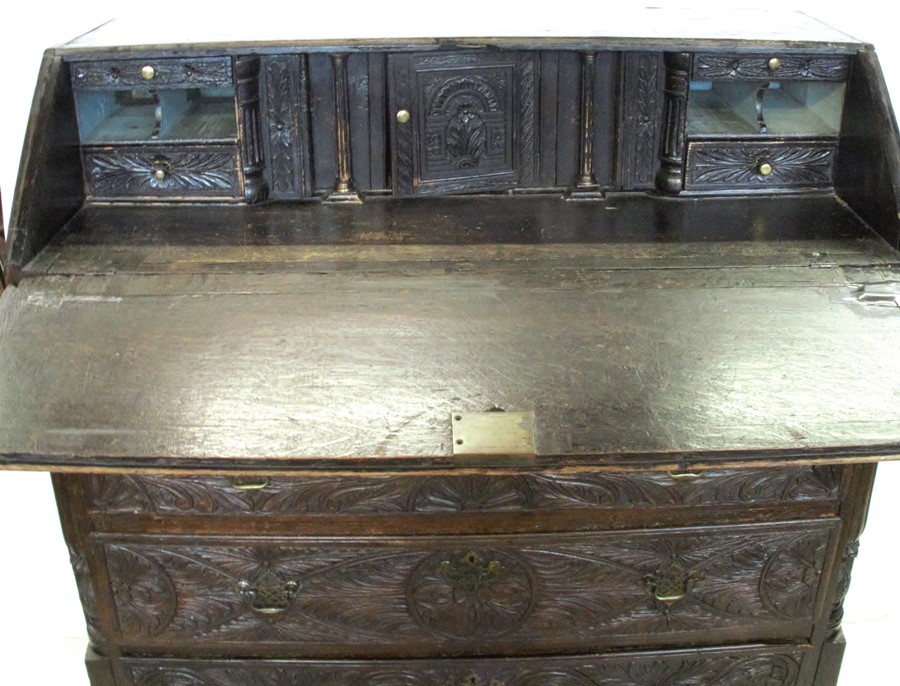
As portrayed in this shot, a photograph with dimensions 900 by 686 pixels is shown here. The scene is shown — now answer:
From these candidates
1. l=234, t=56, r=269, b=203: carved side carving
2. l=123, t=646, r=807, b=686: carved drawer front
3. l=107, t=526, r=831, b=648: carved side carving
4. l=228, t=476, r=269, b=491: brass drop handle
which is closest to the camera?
l=228, t=476, r=269, b=491: brass drop handle

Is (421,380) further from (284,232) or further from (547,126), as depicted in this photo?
(547,126)

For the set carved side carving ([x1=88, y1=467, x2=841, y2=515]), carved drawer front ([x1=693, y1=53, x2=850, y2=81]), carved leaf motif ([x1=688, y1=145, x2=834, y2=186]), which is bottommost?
carved side carving ([x1=88, y1=467, x2=841, y2=515])

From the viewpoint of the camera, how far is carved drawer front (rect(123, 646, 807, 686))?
203 centimetres

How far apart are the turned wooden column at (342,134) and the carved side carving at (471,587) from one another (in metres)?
0.75

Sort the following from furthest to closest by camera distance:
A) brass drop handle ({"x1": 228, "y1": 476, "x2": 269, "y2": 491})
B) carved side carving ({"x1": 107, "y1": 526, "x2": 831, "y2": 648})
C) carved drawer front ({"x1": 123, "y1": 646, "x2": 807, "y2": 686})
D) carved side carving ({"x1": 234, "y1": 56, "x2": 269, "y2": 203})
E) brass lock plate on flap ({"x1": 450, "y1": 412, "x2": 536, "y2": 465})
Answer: carved side carving ({"x1": 234, "y1": 56, "x2": 269, "y2": 203}) < carved drawer front ({"x1": 123, "y1": 646, "x2": 807, "y2": 686}) < carved side carving ({"x1": 107, "y1": 526, "x2": 831, "y2": 648}) < brass drop handle ({"x1": 228, "y1": 476, "x2": 269, "y2": 491}) < brass lock plate on flap ({"x1": 450, "y1": 412, "x2": 536, "y2": 465})

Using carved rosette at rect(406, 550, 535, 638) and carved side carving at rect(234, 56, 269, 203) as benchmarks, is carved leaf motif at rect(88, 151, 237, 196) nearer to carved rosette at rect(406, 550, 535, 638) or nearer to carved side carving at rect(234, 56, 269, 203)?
carved side carving at rect(234, 56, 269, 203)

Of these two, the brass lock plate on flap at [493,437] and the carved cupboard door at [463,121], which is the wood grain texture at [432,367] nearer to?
the brass lock plate on flap at [493,437]

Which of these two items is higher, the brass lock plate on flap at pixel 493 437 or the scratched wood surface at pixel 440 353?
the scratched wood surface at pixel 440 353

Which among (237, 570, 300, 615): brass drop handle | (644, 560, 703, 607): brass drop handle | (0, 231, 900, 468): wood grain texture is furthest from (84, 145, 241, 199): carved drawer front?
(644, 560, 703, 607): brass drop handle

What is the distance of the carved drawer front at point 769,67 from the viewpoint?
2.15m

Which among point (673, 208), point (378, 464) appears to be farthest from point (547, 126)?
point (378, 464)

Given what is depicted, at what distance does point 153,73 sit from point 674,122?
1.05 m

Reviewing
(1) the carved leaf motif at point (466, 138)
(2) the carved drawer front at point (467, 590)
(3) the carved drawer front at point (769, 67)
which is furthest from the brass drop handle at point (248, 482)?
(3) the carved drawer front at point (769, 67)

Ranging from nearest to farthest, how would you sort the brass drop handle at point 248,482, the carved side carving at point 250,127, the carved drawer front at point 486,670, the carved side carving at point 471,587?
the brass drop handle at point 248,482
the carved side carving at point 471,587
the carved drawer front at point 486,670
the carved side carving at point 250,127
